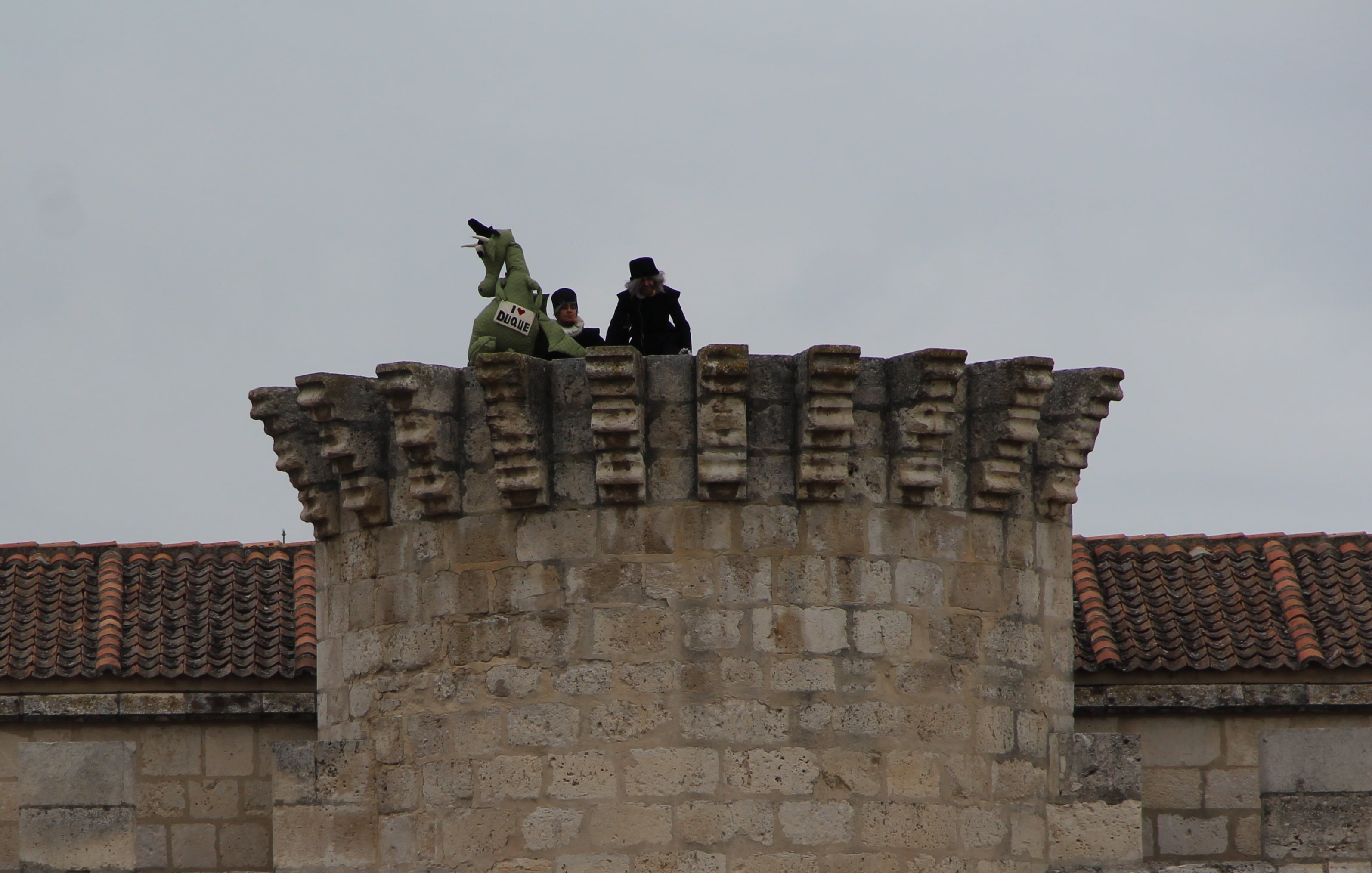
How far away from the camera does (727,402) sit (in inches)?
430

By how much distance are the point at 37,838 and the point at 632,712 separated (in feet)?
12.6

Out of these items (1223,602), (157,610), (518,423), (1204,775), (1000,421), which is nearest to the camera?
(518,423)

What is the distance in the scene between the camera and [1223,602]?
1449 cm

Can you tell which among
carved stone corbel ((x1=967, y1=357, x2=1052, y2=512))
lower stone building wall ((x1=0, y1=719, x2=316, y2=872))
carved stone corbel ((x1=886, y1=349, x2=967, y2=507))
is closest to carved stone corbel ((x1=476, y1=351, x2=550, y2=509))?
carved stone corbel ((x1=886, y1=349, x2=967, y2=507))

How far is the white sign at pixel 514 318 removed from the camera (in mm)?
A: 11922

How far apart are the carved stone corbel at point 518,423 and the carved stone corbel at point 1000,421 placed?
2104 millimetres

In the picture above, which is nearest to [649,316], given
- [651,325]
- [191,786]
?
[651,325]

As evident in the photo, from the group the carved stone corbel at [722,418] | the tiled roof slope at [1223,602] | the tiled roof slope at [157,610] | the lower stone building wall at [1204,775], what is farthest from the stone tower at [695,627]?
the tiled roof slope at [157,610]

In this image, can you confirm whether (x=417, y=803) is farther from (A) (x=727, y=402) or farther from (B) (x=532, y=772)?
(A) (x=727, y=402)

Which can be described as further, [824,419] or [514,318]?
[514,318]

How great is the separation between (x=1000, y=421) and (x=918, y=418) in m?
0.50

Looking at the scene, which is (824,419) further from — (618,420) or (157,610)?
(157,610)

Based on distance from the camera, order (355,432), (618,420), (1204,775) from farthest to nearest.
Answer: (1204,775) < (355,432) < (618,420)

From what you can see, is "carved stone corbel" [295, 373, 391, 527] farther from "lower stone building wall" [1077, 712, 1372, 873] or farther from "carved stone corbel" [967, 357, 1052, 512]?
"lower stone building wall" [1077, 712, 1372, 873]
